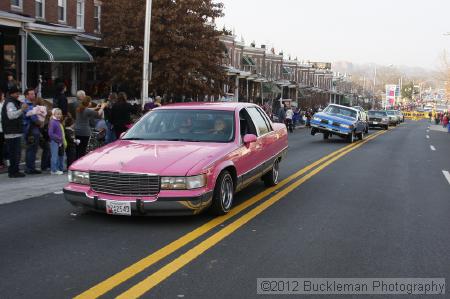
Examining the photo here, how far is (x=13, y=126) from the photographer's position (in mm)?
10578

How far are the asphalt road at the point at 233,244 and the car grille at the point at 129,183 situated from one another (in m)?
0.44

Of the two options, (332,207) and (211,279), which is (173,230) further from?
(332,207)

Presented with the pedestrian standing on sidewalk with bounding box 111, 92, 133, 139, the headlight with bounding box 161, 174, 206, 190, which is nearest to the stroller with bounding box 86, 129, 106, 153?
the pedestrian standing on sidewalk with bounding box 111, 92, 133, 139

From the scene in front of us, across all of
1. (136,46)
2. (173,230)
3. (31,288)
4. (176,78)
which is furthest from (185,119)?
(136,46)

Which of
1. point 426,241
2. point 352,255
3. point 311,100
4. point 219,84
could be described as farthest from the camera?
point 311,100

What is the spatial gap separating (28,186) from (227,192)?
4.26m

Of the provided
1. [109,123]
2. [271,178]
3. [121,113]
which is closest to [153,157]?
[271,178]

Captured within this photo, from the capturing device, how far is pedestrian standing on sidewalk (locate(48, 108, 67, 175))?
1110 cm

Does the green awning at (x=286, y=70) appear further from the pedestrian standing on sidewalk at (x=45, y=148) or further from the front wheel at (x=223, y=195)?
the front wheel at (x=223, y=195)

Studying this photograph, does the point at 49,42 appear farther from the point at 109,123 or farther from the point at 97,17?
the point at 109,123

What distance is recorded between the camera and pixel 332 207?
827cm

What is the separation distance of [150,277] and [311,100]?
6198 centimetres

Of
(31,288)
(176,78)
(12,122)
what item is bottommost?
(31,288)

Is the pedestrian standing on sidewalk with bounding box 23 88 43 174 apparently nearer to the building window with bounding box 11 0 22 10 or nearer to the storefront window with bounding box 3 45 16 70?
the storefront window with bounding box 3 45 16 70
